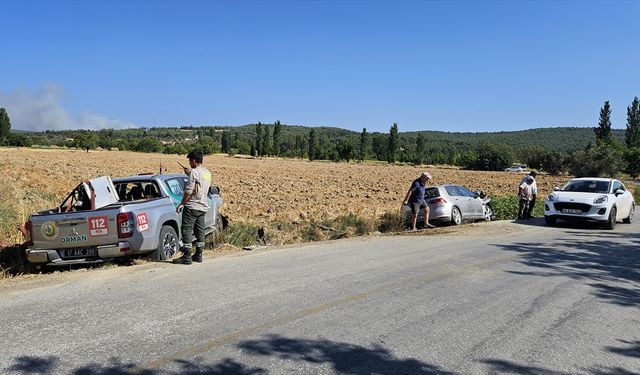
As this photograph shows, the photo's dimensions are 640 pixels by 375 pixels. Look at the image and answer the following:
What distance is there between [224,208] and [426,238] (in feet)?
30.1

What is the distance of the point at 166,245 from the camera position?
8.88m

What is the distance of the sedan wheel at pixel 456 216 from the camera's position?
15.5 meters

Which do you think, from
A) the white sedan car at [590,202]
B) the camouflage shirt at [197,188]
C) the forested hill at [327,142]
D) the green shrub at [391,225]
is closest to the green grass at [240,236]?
the camouflage shirt at [197,188]

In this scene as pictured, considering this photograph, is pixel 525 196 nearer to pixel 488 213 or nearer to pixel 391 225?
pixel 488 213

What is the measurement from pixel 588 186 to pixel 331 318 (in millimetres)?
14051

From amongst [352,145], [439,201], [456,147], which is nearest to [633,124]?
[352,145]

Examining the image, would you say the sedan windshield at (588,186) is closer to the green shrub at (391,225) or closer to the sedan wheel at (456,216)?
the sedan wheel at (456,216)

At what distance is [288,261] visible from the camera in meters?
8.75

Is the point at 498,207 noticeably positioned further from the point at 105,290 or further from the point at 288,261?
the point at 105,290

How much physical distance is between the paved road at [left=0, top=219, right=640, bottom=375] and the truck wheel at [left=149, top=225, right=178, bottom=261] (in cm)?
65

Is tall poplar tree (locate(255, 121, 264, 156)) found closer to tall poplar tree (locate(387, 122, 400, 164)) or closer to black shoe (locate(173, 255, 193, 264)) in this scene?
tall poplar tree (locate(387, 122, 400, 164))

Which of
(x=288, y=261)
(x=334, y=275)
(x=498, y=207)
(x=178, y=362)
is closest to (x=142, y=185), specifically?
(x=288, y=261)

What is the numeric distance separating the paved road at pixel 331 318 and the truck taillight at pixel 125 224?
0.59 metres

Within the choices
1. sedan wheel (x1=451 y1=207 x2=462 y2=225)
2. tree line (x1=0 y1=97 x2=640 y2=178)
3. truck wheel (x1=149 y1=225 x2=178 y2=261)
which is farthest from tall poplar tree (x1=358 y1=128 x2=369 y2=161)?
truck wheel (x1=149 y1=225 x2=178 y2=261)
